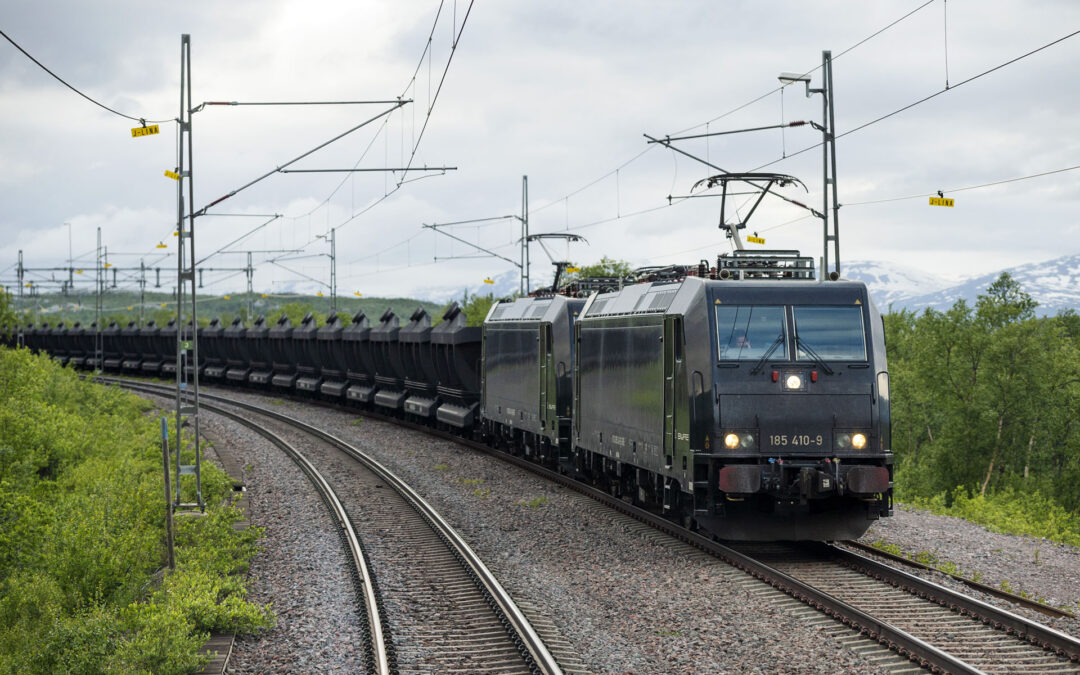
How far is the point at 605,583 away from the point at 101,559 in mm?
7019

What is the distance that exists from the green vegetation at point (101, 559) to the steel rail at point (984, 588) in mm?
7856

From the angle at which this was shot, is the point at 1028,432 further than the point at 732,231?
Yes

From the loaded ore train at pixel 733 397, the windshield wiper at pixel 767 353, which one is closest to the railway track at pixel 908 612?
the loaded ore train at pixel 733 397

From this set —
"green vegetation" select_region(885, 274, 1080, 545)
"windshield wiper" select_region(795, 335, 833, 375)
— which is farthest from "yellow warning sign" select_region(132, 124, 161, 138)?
"green vegetation" select_region(885, 274, 1080, 545)

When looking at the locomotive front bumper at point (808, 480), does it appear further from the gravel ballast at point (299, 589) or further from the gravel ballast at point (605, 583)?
the gravel ballast at point (299, 589)

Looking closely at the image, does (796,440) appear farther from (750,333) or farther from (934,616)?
(934,616)

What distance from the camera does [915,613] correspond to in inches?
414

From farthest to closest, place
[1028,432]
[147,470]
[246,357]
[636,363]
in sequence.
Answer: [246,357]
[1028,432]
[147,470]
[636,363]

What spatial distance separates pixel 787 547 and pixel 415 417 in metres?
23.8

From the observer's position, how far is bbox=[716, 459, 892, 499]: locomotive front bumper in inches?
504

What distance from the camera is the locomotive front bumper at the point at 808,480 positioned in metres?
12.8

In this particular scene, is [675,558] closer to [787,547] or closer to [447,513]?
[787,547]

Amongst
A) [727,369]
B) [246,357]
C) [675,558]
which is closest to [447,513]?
[675,558]

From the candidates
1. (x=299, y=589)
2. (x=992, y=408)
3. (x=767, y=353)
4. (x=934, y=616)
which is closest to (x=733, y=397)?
(x=767, y=353)
